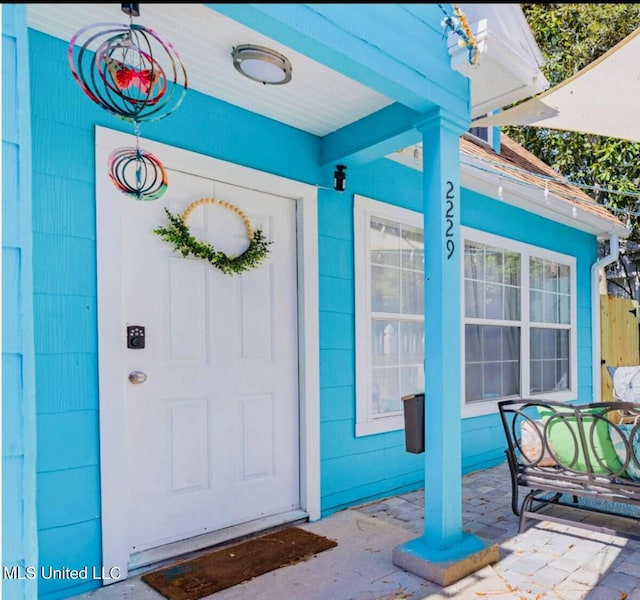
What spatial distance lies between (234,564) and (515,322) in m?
3.57

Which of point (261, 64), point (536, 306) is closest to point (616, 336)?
point (536, 306)

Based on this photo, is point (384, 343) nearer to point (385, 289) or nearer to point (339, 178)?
point (385, 289)

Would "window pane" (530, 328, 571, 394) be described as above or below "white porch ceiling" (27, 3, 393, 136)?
below

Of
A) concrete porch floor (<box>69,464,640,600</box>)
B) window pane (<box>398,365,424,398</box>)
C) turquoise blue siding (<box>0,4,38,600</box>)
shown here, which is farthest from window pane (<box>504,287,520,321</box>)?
turquoise blue siding (<box>0,4,38,600</box>)

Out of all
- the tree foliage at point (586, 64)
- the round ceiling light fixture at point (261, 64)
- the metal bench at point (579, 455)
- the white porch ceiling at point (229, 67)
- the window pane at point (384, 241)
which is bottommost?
the metal bench at point (579, 455)

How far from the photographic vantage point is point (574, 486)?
2.64m

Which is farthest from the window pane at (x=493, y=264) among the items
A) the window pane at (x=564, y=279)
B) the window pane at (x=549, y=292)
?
the window pane at (x=564, y=279)

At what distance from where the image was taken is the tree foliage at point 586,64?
7.59 m

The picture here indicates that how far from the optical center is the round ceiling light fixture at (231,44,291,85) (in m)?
2.19

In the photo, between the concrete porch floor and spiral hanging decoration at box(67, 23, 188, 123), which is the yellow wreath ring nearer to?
spiral hanging decoration at box(67, 23, 188, 123)

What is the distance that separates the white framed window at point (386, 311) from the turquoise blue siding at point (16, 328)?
2288 mm

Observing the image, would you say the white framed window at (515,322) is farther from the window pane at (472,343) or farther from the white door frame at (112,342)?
the white door frame at (112,342)

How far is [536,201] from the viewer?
15.7ft

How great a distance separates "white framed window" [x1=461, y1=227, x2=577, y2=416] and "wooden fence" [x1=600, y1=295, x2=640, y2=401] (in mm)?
965
